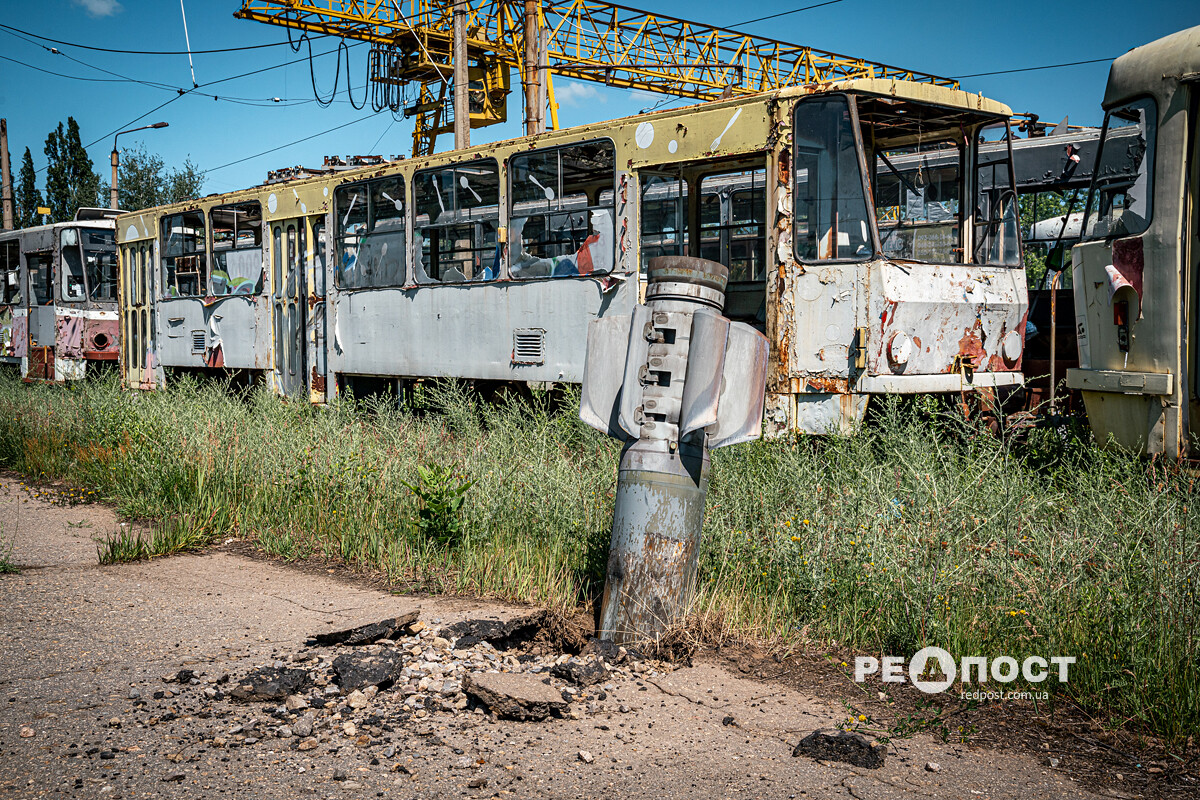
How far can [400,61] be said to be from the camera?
22.1 meters

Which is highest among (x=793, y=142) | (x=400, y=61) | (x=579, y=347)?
(x=400, y=61)

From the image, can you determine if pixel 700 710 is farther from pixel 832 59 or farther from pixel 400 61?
pixel 832 59

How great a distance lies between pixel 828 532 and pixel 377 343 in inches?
301

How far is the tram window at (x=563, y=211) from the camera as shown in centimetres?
898

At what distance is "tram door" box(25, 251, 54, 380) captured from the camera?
17.8 meters

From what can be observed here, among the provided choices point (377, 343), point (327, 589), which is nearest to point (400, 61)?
point (377, 343)

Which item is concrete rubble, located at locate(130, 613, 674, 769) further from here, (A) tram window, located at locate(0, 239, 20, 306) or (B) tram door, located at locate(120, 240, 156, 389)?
(A) tram window, located at locate(0, 239, 20, 306)

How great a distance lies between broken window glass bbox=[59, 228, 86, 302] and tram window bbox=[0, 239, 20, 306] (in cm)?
187

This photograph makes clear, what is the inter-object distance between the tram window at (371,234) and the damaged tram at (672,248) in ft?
0.08

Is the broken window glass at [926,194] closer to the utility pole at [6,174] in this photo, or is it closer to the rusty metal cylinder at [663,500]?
the rusty metal cylinder at [663,500]

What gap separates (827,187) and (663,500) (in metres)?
4.29

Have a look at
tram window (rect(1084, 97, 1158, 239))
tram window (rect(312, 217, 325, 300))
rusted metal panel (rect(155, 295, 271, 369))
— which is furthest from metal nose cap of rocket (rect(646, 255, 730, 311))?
rusted metal panel (rect(155, 295, 271, 369))

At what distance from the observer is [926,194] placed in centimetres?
868

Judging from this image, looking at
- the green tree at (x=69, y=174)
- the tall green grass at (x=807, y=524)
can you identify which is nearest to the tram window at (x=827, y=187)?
the tall green grass at (x=807, y=524)
